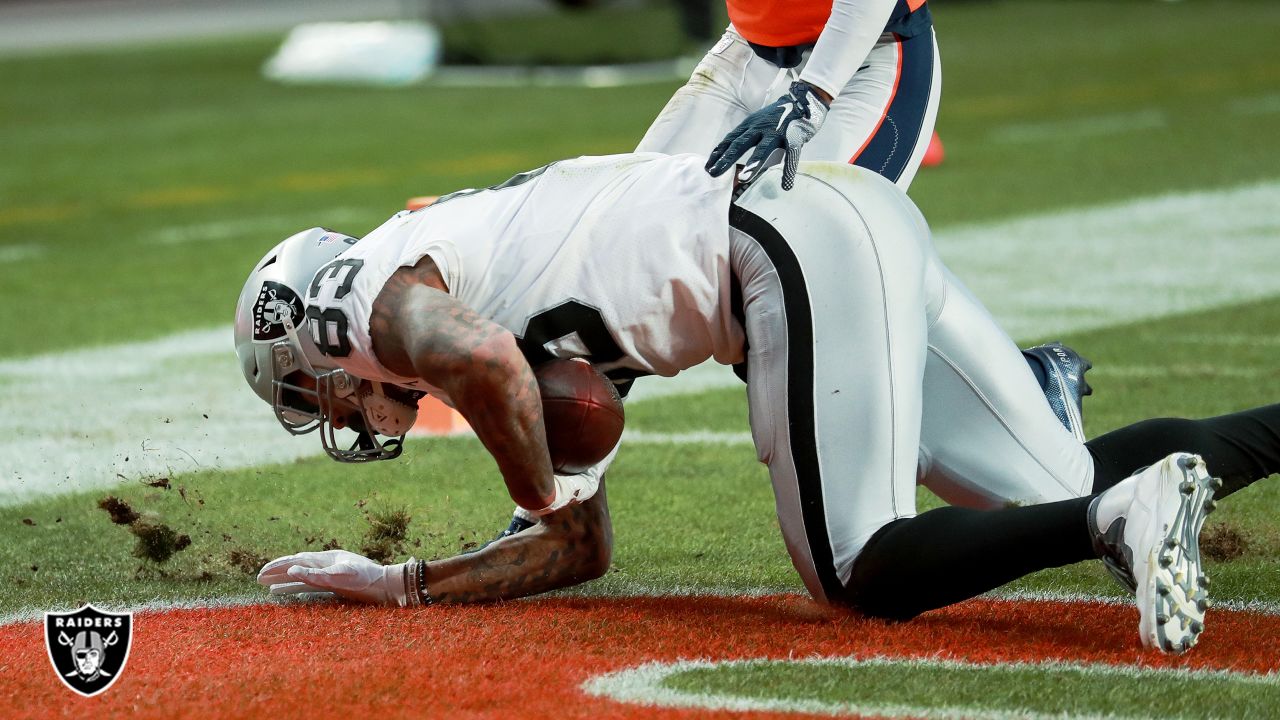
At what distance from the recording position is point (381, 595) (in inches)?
144

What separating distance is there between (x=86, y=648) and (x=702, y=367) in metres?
3.65

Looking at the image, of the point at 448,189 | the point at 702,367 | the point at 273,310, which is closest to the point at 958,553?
the point at 273,310

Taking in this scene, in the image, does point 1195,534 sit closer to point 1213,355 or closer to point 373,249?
point 373,249

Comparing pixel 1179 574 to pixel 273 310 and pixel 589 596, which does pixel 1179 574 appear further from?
pixel 273 310

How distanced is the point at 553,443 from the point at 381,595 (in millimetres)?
527

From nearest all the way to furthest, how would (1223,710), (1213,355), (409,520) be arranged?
1. (1223,710)
2. (409,520)
3. (1213,355)

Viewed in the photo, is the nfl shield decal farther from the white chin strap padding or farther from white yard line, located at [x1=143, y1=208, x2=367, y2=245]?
white yard line, located at [x1=143, y1=208, x2=367, y2=245]

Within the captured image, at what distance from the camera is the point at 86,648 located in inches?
119

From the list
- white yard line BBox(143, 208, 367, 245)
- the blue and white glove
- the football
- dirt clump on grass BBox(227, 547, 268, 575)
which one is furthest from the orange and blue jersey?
white yard line BBox(143, 208, 367, 245)

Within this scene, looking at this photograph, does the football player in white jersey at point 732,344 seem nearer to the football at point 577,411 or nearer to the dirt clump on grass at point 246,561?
the football at point 577,411

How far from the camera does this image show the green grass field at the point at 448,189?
13.6ft

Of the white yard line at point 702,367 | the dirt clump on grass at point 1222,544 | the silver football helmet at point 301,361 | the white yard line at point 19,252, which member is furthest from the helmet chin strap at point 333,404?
the white yard line at point 19,252

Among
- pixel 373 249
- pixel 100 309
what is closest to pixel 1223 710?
pixel 373 249

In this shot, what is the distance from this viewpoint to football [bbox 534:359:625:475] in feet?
11.1
